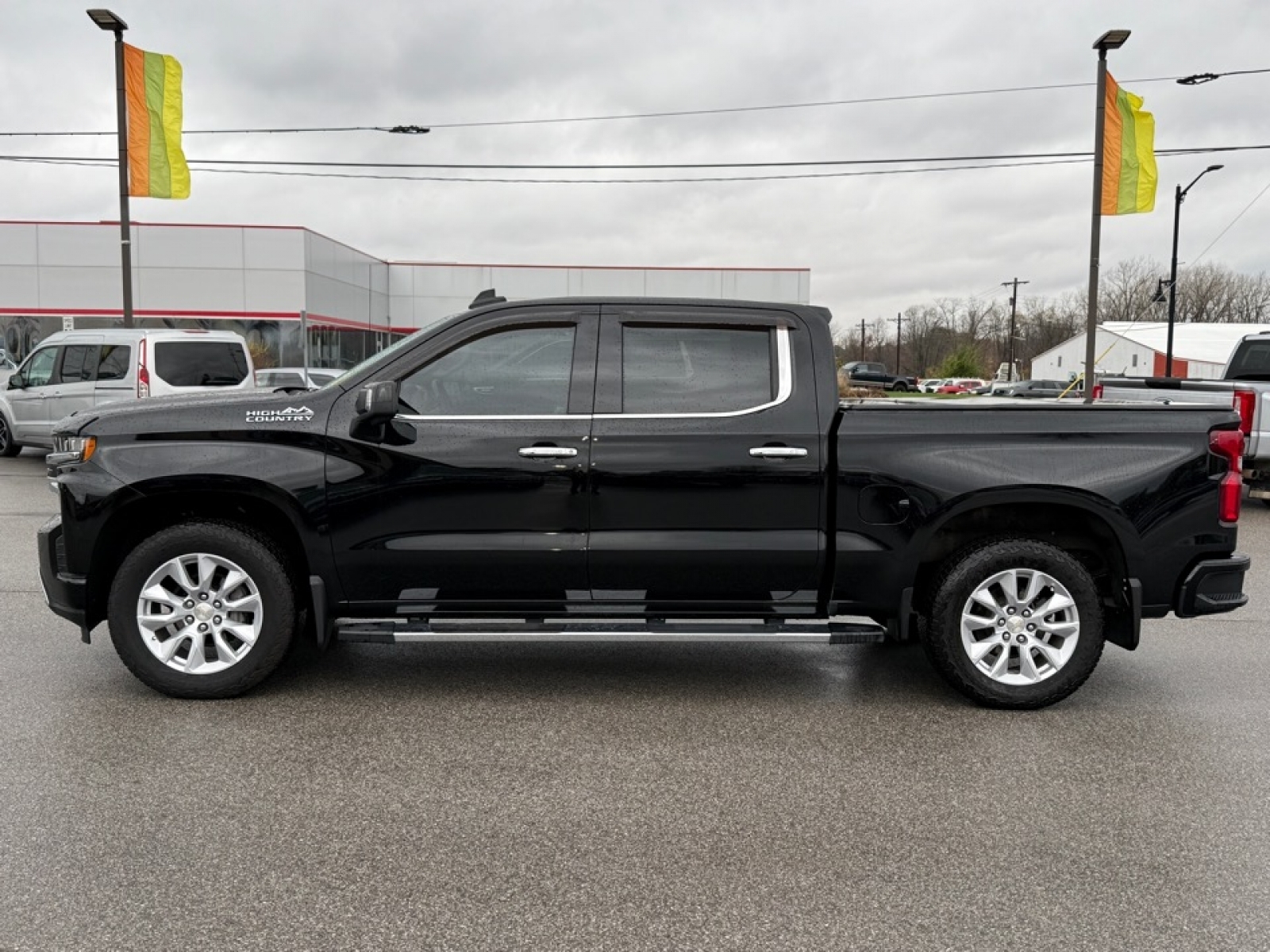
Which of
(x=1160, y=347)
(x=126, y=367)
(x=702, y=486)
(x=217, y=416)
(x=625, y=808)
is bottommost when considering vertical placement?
(x=625, y=808)

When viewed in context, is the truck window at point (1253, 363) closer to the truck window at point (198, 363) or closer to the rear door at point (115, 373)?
the truck window at point (198, 363)

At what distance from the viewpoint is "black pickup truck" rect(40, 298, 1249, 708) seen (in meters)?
5.24

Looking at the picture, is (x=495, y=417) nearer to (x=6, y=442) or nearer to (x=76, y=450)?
(x=76, y=450)

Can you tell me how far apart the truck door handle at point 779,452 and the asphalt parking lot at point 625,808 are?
1.23 metres

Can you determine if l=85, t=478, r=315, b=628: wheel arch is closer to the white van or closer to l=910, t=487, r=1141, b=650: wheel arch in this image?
l=910, t=487, r=1141, b=650: wheel arch

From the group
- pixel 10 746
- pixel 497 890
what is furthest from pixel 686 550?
pixel 10 746

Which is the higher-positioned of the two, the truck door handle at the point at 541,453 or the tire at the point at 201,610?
the truck door handle at the point at 541,453

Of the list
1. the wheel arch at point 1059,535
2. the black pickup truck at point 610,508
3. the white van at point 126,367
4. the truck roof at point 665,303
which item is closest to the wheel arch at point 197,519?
the black pickup truck at point 610,508

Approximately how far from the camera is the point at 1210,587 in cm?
539

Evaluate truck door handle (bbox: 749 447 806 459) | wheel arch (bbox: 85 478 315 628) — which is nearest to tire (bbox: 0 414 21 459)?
wheel arch (bbox: 85 478 315 628)

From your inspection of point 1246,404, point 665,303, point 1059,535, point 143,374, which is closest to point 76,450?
point 665,303

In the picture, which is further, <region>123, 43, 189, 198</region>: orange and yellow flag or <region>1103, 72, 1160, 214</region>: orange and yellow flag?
<region>1103, 72, 1160, 214</region>: orange and yellow flag

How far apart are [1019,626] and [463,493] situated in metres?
2.72

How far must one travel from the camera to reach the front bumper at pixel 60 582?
5316 millimetres
